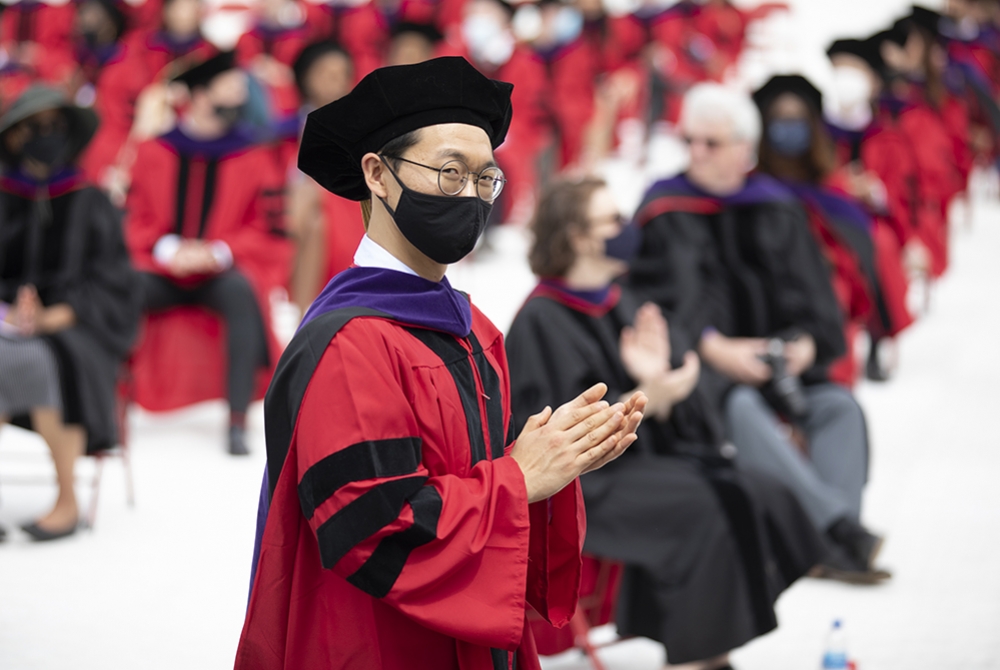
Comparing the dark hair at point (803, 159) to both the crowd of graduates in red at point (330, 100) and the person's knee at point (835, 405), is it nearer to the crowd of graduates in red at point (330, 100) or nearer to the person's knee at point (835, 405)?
the crowd of graduates in red at point (330, 100)

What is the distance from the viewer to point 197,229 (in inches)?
244

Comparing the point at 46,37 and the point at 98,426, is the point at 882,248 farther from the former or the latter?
the point at 46,37

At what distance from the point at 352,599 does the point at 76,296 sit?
3.32 meters

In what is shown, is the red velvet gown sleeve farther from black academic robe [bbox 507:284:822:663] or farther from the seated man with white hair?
the seated man with white hair

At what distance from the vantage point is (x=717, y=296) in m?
4.95

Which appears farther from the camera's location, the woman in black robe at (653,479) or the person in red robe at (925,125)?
the person in red robe at (925,125)

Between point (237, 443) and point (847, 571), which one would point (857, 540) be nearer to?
point (847, 571)

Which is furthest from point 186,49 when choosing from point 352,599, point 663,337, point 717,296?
point 352,599

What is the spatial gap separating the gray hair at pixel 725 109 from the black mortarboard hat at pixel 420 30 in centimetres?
446

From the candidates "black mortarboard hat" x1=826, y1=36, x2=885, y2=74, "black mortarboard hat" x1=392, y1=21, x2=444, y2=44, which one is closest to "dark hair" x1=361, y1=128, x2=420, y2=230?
"black mortarboard hat" x1=826, y1=36, x2=885, y2=74

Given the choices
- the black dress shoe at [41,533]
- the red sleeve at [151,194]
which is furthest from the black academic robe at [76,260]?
the red sleeve at [151,194]

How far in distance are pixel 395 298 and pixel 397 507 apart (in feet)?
1.19

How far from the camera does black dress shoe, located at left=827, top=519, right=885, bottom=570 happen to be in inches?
175

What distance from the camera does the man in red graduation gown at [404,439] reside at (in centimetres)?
186
